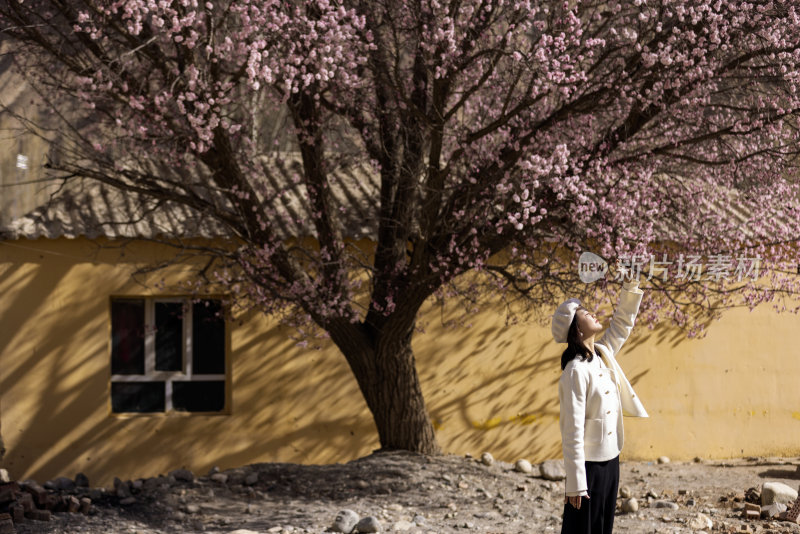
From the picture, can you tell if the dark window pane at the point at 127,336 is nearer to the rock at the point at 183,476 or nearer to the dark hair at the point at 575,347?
the rock at the point at 183,476

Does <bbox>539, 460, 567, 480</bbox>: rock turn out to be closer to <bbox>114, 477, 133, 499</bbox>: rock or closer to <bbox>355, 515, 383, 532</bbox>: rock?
<bbox>355, 515, 383, 532</bbox>: rock

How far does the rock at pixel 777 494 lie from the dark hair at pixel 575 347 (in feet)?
13.5

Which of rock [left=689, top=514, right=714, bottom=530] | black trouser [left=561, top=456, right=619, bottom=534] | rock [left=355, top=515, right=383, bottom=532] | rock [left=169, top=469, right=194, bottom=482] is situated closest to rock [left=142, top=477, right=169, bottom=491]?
rock [left=169, top=469, right=194, bottom=482]

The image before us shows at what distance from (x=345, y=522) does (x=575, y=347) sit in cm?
295

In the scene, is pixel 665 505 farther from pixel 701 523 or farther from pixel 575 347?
pixel 575 347

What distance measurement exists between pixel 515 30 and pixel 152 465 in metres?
6.33

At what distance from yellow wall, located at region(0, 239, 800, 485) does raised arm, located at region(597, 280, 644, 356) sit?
5773 mm

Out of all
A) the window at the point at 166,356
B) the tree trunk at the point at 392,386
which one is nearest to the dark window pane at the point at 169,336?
the window at the point at 166,356

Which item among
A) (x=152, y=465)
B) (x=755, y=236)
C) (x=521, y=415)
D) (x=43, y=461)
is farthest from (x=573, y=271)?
(x=43, y=461)

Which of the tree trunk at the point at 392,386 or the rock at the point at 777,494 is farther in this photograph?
the tree trunk at the point at 392,386

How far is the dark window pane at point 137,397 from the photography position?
1121 centimetres

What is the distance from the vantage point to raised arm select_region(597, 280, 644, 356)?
5.81 m

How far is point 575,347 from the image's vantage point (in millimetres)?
5547

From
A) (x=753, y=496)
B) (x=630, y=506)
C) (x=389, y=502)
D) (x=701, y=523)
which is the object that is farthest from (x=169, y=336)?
(x=753, y=496)
